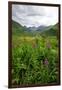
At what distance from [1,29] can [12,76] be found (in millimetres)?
526

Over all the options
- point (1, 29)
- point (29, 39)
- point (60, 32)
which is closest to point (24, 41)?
point (29, 39)

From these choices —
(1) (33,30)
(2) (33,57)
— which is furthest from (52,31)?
(2) (33,57)

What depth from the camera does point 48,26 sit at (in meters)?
2.34

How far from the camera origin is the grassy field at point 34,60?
223 centimetres

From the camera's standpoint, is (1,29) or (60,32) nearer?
(1,29)

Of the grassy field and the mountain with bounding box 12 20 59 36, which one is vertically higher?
the mountain with bounding box 12 20 59 36

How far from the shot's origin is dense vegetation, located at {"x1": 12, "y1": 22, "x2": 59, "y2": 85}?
223 centimetres

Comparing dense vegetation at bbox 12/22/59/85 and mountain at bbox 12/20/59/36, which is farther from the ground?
mountain at bbox 12/20/59/36

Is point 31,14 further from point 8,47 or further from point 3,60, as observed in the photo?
point 3,60

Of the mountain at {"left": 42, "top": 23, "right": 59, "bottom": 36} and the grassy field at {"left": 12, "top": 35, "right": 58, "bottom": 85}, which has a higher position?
the mountain at {"left": 42, "top": 23, "right": 59, "bottom": 36}

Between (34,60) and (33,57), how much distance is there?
4 cm

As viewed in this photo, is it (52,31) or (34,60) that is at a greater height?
(52,31)

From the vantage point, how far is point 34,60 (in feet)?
7.48

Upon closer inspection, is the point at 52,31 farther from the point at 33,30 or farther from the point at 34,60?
the point at 34,60
